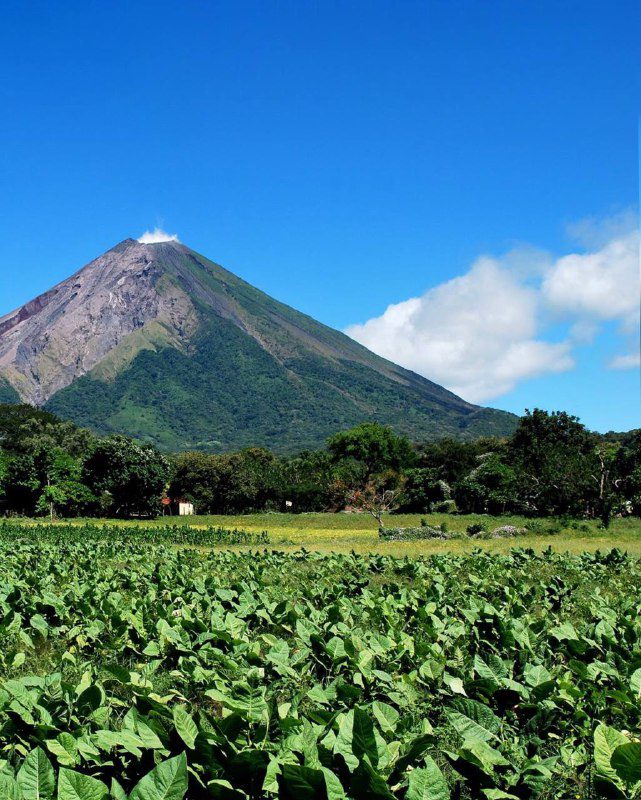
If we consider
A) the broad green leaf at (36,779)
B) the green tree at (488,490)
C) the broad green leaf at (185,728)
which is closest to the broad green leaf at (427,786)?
the broad green leaf at (185,728)

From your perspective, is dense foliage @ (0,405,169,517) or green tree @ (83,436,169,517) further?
green tree @ (83,436,169,517)

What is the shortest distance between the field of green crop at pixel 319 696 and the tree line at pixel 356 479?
33.8 meters

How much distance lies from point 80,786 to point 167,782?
443 mm

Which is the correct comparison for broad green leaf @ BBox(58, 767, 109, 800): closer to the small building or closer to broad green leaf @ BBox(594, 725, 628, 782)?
broad green leaf @ BBox(594, 725, 628, 782)

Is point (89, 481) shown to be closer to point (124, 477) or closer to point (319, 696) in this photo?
point (124, 477)

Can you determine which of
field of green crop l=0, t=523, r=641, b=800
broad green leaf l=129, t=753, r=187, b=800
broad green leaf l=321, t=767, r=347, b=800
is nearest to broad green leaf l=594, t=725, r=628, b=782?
field of green crop l=0, t=523, r=641, b=800

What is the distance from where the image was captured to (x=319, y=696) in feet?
16.1

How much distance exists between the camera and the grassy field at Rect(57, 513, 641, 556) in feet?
98.0

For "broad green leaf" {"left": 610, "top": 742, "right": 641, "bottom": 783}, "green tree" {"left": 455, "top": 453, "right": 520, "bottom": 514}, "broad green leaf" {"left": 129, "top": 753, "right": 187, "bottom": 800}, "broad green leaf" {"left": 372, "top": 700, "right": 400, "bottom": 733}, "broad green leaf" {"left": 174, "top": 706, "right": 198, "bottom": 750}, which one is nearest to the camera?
"broad green leaf" {"left": 129, "top": 753, "right": 187, "bottom": 800}

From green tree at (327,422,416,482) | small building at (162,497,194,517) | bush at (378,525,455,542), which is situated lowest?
small building at (162,497,194,517)

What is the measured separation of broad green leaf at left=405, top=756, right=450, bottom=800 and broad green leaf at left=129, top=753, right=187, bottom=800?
41.7 inches

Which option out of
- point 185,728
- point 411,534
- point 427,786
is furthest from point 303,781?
point 411,534

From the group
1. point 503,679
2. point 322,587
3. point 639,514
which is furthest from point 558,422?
point 503,679

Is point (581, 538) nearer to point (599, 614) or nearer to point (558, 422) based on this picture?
point (599, 614)
